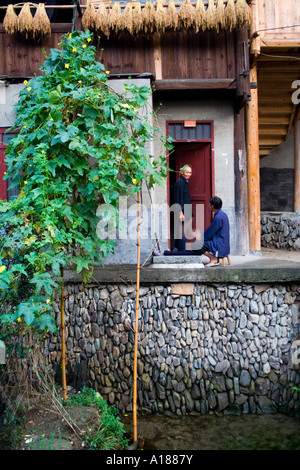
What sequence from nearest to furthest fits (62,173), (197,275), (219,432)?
(62,173) → (219,432) → (197,275)

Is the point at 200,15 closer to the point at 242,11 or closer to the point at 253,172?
the point at 242,11

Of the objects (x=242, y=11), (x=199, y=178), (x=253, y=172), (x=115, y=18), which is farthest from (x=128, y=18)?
(x=253, y=172)

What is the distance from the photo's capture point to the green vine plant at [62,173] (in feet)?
16.9

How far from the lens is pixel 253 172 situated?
9648 mm

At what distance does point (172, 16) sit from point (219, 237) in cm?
387

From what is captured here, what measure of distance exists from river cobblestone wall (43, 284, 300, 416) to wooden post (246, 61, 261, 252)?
222cm

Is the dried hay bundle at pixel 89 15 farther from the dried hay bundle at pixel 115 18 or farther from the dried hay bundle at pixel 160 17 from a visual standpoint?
the dried hay bundle at pixel 160 17

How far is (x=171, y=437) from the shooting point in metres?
6.61

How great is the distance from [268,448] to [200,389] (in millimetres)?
1410

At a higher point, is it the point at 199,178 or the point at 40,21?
the point at 40,21

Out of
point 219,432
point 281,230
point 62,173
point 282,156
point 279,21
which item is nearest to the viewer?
point 62,173

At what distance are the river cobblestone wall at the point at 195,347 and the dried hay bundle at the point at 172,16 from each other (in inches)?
176

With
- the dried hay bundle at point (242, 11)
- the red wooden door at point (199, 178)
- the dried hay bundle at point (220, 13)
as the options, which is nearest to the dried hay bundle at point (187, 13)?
the dried hay bundle at point (220, 13)
